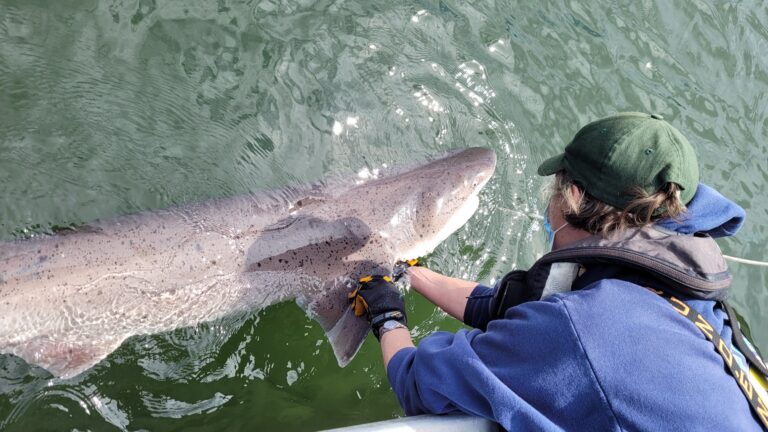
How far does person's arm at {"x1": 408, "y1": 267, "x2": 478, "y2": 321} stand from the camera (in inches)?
143

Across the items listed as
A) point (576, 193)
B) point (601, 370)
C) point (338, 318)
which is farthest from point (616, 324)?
point (338, 318)

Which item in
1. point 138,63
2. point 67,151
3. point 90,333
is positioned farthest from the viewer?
point 138,63

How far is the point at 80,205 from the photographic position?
4.09 m

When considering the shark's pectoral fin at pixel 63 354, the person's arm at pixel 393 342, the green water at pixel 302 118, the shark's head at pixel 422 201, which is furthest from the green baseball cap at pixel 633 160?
the shark's pectoral fin at pixel 63 354

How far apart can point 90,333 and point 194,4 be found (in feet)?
9.81

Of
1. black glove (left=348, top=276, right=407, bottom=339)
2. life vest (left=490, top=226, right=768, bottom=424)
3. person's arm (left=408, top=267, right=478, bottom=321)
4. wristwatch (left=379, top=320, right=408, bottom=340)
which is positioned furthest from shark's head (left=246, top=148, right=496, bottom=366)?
life vest (left=490, top=226, right=768, bottom=424)

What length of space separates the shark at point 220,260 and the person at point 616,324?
122cm

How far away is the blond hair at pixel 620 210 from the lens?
8.09ft

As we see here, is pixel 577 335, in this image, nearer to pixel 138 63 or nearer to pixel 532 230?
pixel 532 230

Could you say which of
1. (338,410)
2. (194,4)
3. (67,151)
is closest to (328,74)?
(194,4)

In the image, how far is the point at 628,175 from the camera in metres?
2.49

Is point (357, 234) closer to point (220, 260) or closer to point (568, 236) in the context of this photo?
point (220, 260)

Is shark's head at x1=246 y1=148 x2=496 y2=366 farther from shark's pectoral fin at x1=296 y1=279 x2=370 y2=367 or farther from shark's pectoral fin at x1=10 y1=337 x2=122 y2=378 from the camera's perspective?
shark's pectoral fin at x1=10 y1=337 x2=122 y2=378

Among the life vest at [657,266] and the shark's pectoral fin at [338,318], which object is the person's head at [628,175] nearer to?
the life vest at [657,266]
